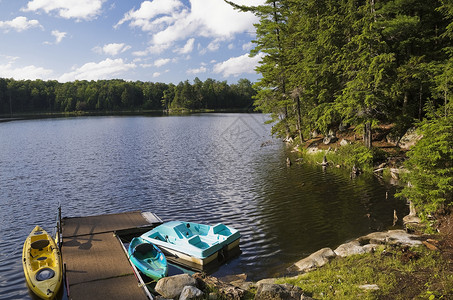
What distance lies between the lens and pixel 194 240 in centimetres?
1677

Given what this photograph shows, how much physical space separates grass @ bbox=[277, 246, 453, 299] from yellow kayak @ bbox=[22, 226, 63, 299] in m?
9.45

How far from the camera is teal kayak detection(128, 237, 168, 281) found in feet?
46.5

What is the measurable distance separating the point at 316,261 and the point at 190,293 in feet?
20.0

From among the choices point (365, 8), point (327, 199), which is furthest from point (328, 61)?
point (327, 199)

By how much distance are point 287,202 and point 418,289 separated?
14182mm


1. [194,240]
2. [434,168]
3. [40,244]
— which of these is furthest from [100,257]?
[434,168]

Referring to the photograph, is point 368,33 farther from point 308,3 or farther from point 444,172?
point 444,172

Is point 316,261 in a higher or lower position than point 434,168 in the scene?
lower

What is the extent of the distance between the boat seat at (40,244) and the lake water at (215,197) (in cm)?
118

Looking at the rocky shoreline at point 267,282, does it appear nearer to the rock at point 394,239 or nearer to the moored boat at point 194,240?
the rock at point 394,239

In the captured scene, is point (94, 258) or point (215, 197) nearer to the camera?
point (94, 258)

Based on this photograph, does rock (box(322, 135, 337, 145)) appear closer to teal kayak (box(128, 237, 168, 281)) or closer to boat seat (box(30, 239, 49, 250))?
teal kayak (box(128, 237, 168, 281))

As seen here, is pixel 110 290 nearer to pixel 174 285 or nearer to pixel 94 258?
pixel 174 285

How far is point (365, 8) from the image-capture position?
28.9 m
